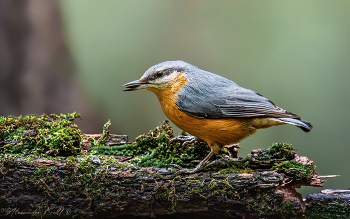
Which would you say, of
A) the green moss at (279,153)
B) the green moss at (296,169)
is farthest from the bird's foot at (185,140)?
the green moss at (296,169)

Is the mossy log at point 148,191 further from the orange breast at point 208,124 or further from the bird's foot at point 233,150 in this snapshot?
the bird's foot at point 233,150

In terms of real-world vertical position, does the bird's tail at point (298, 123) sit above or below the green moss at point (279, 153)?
above

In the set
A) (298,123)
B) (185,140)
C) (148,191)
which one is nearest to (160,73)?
(185,140)

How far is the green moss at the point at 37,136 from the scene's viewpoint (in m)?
2.61

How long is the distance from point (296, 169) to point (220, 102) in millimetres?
929

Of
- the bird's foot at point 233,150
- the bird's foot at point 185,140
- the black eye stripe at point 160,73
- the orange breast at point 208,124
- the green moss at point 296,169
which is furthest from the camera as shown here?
the bird's foot at point 233,150

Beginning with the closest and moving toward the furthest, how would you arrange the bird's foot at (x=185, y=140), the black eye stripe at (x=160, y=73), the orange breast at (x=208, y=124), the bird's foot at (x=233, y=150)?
the orange breast at (x=208, y=124) < the black eye stripe at (x=160, y=73) < the bird's foot at (x=185, y=140) < the bird's foot at (x=233, y=150)

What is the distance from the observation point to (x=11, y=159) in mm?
2268

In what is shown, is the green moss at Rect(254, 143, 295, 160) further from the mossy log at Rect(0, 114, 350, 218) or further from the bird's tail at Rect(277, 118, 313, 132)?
the bird's tail at Rect(277, 118, 313, 132)

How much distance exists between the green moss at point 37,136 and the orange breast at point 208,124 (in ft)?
3.51

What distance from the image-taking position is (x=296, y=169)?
2379mm

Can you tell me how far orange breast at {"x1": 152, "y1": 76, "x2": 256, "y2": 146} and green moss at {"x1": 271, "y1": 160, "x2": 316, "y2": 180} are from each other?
0.42 metres

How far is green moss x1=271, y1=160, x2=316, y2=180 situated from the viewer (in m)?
2.35

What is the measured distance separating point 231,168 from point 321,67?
8.79 ft
